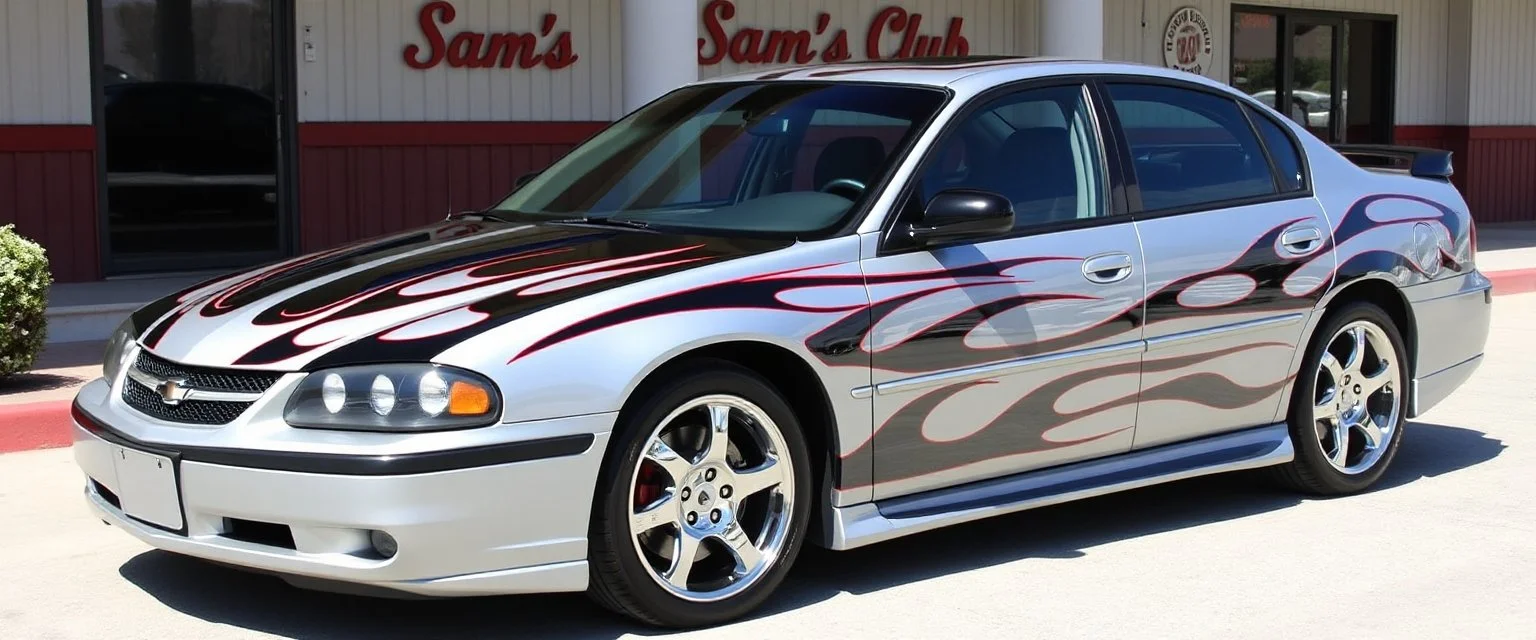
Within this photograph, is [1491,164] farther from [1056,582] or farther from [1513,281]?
[1056,582]

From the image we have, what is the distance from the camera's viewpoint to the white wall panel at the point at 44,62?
11133 millimetres

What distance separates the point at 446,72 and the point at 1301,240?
27.6ft

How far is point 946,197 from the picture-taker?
16.3 ft

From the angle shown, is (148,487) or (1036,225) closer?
(148,487)

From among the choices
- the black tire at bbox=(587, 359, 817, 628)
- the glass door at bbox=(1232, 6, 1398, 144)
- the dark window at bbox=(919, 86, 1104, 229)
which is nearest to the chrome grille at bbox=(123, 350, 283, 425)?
the black tire at bbox=(587, 359, 817, 628)

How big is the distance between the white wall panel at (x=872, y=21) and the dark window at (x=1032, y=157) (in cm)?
923

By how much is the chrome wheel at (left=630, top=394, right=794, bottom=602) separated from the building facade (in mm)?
6251

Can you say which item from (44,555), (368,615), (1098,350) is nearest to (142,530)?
(368,615)

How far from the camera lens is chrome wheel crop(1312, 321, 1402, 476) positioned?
6.22m

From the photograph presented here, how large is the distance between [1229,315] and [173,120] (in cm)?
833

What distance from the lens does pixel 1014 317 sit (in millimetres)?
5160

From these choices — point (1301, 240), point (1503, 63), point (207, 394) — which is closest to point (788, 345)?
point (207, 394)

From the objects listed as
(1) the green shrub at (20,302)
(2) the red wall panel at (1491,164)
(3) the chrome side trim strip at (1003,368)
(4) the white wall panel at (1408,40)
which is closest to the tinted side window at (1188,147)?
(3) the chrome side trim strip at (1003,368)

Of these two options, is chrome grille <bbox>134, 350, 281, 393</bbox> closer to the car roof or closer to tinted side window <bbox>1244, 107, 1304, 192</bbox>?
the car roof
